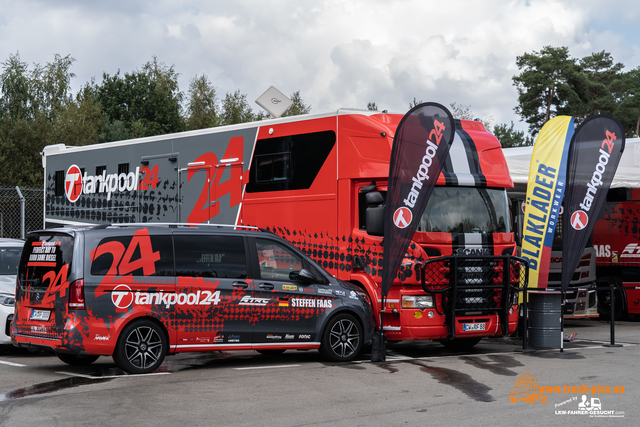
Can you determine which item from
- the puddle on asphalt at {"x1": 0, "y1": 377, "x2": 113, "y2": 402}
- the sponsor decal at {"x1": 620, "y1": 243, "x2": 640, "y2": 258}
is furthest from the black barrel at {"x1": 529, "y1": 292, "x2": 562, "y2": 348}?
the sponsor decal at {"x1": 620, "y1": 243, "x2": 640, "y2": 258}

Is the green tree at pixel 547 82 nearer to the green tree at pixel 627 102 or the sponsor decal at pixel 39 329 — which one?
the green tree at pixel 627 102

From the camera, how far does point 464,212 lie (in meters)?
11.1

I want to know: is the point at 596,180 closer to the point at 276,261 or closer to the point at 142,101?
the point at 276,261

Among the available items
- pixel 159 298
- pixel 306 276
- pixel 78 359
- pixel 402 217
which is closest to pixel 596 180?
pixel 402 217

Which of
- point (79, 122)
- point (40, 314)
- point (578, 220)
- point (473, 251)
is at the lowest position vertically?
point (40, 314)

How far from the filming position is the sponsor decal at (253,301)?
388 inches

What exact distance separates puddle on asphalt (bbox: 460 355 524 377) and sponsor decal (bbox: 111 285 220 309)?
12.1ft

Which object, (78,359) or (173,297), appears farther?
(78,359)

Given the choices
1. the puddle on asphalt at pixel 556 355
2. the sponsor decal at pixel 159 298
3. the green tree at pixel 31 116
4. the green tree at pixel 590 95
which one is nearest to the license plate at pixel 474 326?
the puddle on asphalt at pixel 556 355

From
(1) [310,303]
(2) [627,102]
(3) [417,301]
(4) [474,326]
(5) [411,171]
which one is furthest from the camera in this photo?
(2) [627,102]

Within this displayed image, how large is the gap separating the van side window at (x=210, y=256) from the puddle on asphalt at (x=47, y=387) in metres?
1.69

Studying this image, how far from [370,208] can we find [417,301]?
58.3 inches

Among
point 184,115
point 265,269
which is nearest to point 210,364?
point 265,269

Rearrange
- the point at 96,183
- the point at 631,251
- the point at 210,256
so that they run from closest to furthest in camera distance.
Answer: the point at 210,256 < the point at 96,183 < the point at 631,251
